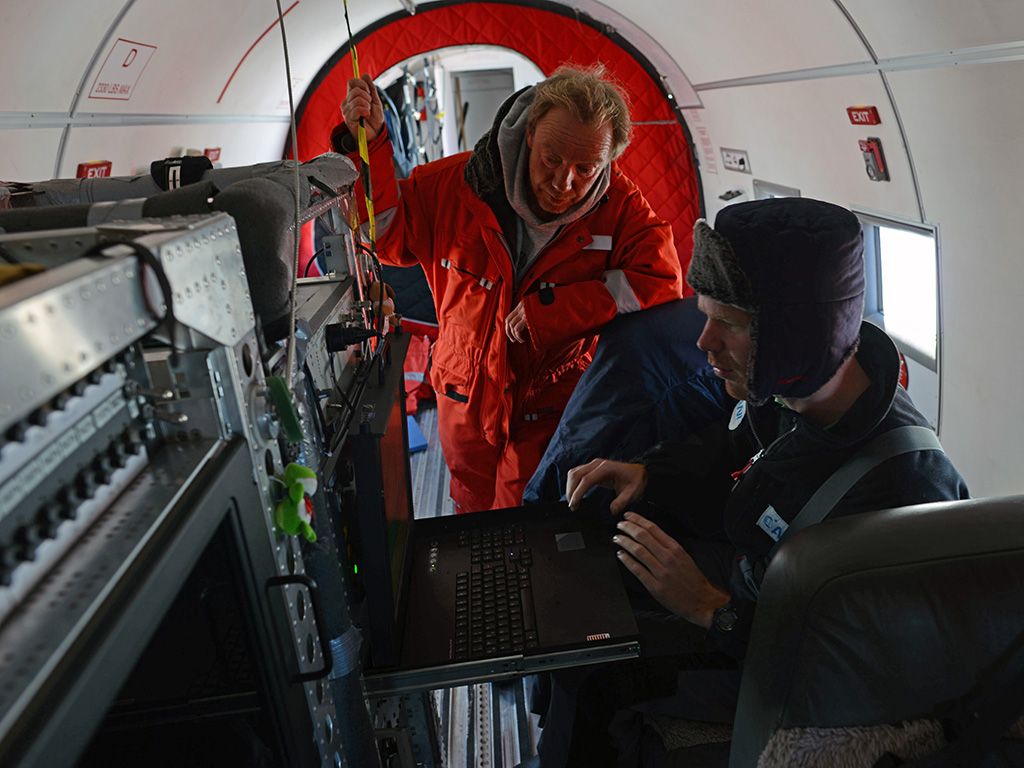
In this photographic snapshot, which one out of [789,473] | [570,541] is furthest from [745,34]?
[570,541]

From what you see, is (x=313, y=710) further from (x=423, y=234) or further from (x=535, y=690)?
(x=423, y=234)

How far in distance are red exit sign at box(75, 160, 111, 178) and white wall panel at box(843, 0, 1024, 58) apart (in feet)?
9.23

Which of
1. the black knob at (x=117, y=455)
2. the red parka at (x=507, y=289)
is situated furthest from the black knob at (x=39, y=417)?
the red parka at (x=507, y=289)

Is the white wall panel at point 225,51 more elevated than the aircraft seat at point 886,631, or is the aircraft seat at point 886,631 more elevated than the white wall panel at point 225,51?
the white wall panel at point 225,51

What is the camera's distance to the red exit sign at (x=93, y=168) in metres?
3.04

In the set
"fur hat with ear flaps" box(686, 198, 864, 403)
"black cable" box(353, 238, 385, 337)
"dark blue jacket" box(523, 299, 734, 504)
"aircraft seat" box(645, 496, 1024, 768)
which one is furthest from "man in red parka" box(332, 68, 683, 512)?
"aircraft seat" box(645, 496, 1024, 768)

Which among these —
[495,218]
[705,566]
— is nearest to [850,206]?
[495,218]

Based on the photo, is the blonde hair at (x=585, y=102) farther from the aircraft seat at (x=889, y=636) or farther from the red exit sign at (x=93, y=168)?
the red exit sign at (x=93, y=168)

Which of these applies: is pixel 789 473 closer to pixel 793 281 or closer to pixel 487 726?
pixel 793 281

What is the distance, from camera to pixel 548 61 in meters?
5.17

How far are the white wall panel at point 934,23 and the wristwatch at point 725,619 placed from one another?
5.35 ft

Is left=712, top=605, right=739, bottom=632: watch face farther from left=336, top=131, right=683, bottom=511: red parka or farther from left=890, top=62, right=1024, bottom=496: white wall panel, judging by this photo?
left=890, top=62, right=1024, bottom=496: white wall panel

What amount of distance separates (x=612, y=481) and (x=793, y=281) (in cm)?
71

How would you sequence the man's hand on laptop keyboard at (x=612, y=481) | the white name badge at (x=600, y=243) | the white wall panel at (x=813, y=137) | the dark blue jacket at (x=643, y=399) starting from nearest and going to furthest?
the man's hand on laptop keyboard at (x=612, y=481), the dark blue jacket at (x=643, y=399), the white name badge at (x=600, y=243), the white wall panel at (x=813, y=137)
